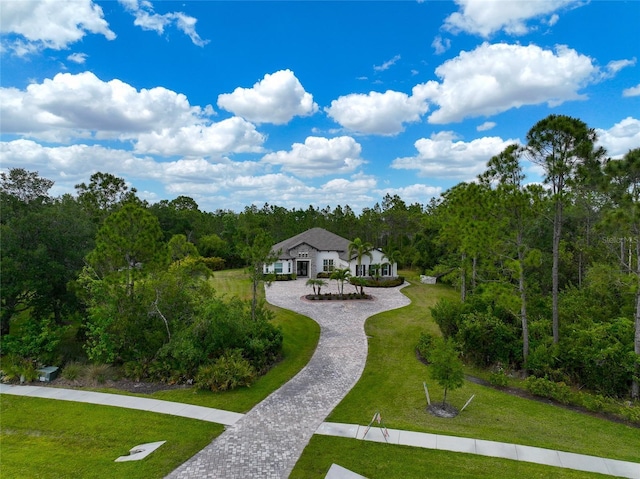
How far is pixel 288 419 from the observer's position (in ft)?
35.7

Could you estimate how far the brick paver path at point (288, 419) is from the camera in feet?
28.1

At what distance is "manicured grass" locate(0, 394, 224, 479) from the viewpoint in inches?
330

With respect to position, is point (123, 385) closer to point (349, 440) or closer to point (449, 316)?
point (349, 440)

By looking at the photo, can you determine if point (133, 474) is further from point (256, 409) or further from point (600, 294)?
point (600, 294)

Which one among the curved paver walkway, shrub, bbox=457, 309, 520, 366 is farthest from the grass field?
shrub, bbox=457, 309, 520, 366

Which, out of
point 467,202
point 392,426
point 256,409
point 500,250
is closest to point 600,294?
point 500,250

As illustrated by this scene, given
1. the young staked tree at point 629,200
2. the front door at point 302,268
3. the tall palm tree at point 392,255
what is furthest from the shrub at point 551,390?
the front door at point 302,268

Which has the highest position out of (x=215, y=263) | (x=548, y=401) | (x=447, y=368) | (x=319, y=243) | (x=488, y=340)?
(x=319, y=243)

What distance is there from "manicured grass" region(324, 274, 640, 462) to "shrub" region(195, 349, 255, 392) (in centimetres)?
373

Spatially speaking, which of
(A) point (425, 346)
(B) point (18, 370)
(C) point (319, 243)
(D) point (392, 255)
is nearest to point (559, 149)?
(A) point (425, 346)

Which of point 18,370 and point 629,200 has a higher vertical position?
point 629,200

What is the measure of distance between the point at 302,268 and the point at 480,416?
3030 centimetres

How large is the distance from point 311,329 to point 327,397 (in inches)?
329

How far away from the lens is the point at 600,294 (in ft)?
56.3
